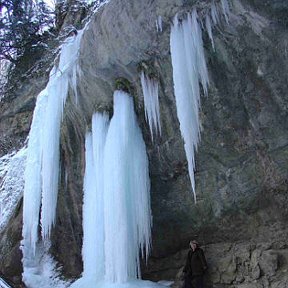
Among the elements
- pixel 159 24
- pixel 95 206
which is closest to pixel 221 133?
pixel 159 24

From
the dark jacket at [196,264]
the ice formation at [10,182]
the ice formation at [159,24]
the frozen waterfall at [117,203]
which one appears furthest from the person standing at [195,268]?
the ice formation at [10,182]

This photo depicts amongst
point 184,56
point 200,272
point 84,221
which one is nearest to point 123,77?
point 184,56

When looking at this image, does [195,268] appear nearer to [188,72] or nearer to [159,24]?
[188,72]

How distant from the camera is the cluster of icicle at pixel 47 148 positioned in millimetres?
9844

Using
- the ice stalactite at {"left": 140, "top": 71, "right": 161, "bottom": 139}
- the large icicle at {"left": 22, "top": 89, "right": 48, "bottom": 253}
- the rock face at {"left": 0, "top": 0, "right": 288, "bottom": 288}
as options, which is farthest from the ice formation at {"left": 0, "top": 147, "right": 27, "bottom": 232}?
the ice stalactite at {"left": 140, "top": 71, "right": 161, "bottom": 139}

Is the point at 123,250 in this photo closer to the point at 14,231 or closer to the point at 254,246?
the point at 254,246

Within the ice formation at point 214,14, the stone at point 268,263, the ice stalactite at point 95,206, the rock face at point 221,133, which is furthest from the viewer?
the ice stalactite at point 95,206

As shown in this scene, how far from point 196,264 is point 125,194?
5.60 ft

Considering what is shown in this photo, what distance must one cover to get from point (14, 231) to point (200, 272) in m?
5.18

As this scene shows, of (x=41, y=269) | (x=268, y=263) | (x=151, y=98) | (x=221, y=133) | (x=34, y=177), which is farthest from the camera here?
(x=41, y=269)

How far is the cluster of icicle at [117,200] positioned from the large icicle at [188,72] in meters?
1.45

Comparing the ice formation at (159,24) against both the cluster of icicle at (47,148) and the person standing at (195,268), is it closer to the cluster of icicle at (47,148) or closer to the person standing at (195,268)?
the cluster of icicle at (47,148)

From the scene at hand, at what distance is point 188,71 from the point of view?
736 centimetres

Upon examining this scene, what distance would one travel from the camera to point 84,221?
9586 mm
